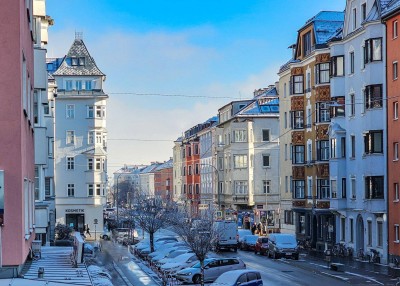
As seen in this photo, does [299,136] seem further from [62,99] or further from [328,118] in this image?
[62,99]

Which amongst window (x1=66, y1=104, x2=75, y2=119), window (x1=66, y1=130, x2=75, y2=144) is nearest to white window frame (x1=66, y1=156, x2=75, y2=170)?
window (x1=66, y1=130, x2=75, y2=144)

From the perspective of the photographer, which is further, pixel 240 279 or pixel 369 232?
pixel 369 232

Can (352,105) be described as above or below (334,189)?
above

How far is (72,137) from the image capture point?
289 feet

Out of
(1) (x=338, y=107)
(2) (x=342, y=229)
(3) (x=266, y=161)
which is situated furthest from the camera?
(3) (x=266, y=161)

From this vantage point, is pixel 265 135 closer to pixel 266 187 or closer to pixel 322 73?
pixel 266 187

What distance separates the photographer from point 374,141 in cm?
5194

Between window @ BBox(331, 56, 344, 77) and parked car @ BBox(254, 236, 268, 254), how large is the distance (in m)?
14.6

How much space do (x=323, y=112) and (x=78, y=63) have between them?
34769 millimetres

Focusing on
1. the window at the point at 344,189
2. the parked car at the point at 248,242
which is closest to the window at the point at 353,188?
the window at the point at 344,189

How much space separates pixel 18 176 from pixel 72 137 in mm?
75328

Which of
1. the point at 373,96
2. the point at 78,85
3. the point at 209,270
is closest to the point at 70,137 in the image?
the point at 78,85

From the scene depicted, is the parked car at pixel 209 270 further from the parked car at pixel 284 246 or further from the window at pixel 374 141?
the parked car at pixel 284 246

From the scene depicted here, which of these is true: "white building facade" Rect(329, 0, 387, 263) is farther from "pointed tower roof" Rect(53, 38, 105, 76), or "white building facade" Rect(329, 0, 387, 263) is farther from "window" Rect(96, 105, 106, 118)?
"pointed tower roof" Rect(53, 38, 105, 76)
